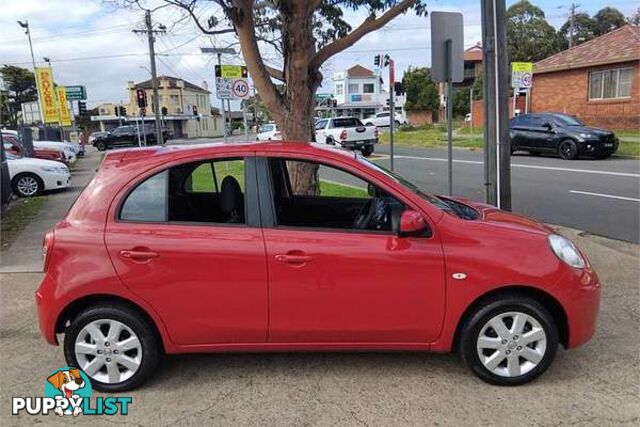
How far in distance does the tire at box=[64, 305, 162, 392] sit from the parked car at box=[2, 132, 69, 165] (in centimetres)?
1777

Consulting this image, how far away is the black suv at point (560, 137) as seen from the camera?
18.2m

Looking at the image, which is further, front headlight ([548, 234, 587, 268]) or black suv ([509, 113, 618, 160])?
black suv ([509, 113, 618, 160])

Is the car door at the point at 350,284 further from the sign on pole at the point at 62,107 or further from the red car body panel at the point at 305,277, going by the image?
the sign on pole at the point at 62,107

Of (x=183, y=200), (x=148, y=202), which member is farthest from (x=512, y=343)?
(x=148, y=202)

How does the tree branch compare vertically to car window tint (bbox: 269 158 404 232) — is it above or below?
above

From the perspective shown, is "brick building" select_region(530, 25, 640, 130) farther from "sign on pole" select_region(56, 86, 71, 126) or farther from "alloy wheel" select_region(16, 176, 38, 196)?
"sign on pole" select_region(56, 86, 71, 126)

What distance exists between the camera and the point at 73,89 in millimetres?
44844

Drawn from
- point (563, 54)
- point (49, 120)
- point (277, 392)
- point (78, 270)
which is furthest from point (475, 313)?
point (49, 120)

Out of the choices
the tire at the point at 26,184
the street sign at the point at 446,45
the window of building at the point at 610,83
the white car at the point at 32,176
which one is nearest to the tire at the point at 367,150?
the window of building at the point at 610,83

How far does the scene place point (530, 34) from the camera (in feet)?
186

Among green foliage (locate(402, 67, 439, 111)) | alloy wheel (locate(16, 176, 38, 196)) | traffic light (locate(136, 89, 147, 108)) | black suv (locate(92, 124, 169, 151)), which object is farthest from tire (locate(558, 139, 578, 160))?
green foliage (locate(402, 67, 439, 111))

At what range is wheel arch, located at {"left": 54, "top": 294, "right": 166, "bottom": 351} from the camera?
372 centimetres

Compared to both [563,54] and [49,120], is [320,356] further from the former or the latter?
[49,120]

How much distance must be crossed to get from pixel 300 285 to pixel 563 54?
102 feet
